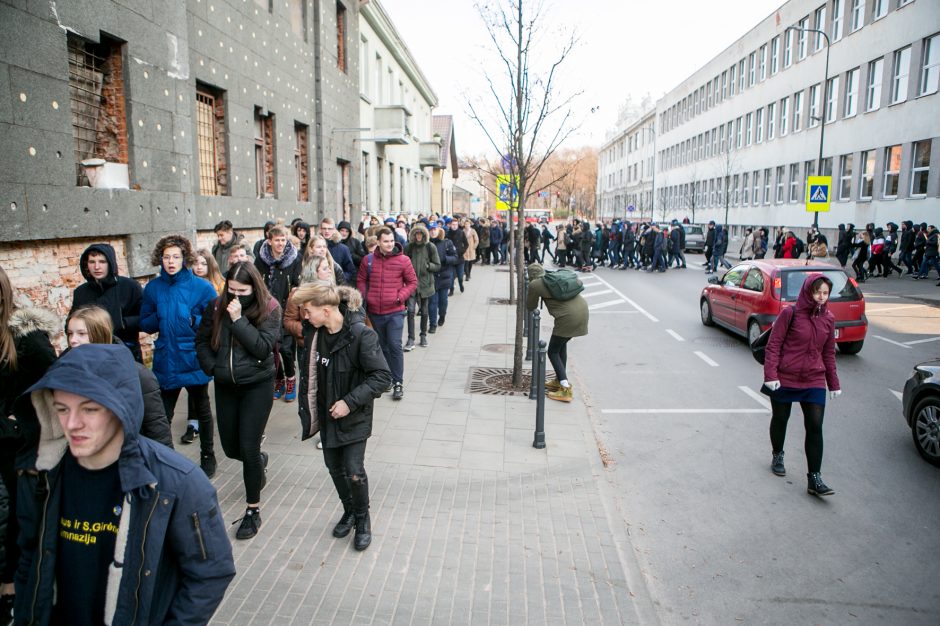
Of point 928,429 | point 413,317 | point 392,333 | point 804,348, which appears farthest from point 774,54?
point 804,348

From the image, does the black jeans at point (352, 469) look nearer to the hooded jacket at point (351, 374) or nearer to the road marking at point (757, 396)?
the hooded jacket at point (351, 374)

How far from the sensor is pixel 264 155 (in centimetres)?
1362

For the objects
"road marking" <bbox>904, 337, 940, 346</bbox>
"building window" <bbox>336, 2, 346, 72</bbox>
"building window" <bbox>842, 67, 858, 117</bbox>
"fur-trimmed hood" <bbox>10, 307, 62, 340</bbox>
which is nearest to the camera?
"fur-trimmed hood" <bbox>10, 307, 62, 340</bbox>

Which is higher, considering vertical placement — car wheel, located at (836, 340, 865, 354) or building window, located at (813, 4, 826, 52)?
building window, located at (813, 4, 826, 52)

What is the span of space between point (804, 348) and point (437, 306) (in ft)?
26.0

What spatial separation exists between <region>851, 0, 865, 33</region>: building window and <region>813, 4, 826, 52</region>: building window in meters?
2.91

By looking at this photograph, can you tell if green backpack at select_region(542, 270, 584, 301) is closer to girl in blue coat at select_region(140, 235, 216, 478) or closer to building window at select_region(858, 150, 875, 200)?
girl in blue coat at select_region(140, 235, 216, 478)

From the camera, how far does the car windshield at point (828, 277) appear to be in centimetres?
1071

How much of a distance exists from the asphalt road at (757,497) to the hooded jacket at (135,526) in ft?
9.15

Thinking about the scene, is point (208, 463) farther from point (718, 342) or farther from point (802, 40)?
point (802, 40)

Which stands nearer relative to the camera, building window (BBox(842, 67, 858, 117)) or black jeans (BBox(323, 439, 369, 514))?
black jeans (BBox(323, 439, 369, 514))

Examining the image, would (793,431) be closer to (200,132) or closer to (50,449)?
(50,449)

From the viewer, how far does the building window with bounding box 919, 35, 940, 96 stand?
81.6 ft

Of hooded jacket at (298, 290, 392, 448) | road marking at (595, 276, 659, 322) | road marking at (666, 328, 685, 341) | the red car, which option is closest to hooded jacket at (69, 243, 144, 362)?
hooded jacket at (298, 290, 392, 448)
